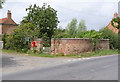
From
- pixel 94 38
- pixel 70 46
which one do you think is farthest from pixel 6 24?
pixel 94 38

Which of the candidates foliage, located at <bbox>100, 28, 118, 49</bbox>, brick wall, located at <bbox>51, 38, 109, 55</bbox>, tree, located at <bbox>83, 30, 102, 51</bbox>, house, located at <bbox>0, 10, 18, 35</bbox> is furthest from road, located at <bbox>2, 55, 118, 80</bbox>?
house, located at <bbox>0, 10, 18, 35</bbox>

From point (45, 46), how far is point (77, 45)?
539 centimetres

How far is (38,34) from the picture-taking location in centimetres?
2294

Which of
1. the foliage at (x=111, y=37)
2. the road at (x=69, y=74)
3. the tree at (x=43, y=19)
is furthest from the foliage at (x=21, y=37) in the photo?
the road at (x=69, y=74)

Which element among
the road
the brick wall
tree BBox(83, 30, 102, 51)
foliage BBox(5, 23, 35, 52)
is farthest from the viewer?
foliage BBox(5, 23, 35, 52)

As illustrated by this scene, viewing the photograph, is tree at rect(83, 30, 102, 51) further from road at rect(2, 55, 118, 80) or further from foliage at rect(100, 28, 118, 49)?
road at rect(2, 55, 118, 80)

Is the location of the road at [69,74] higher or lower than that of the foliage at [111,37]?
lower

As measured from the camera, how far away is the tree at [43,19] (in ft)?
77.5

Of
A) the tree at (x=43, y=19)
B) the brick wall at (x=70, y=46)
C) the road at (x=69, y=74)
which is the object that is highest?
the tree at (x=43, y=19)

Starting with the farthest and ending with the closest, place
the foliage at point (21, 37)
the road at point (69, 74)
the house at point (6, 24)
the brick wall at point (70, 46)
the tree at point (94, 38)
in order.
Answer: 1. the house at point (6, 24)
2. the foliage at point (21, 37)
3. the tree at point (94, 38)
4. the brick wall at point (70, 46)
5. the road at point (69, 74)

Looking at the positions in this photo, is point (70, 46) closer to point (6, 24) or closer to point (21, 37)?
point (21, 37)

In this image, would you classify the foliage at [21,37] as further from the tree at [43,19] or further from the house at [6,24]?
the house at [6,24]

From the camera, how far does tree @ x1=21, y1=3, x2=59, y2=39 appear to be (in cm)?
2362

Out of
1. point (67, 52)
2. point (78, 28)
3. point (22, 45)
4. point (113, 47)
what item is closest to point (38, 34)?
point (22, 45)
